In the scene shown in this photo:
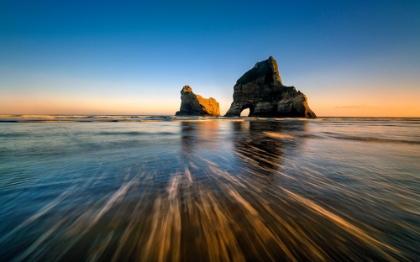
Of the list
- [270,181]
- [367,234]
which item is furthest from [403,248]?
[270,181]

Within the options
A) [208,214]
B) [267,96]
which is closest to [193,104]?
[267,96]

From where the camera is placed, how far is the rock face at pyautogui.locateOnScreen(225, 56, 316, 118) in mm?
75613

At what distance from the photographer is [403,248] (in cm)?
202

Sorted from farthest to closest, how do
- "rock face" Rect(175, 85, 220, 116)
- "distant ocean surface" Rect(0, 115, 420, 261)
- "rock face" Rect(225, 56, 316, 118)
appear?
1. "rock face" Rect(175, 85, 220, 116)
2. "rock face" Rect(225, 56, 316, 118)
3. "distant ocean surface" Rect(0, 115, 420, 261)

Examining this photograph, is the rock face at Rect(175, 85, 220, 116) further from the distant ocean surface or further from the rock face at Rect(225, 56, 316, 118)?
the distant ocean surface

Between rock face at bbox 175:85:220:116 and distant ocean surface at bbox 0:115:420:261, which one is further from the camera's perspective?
rock face at bbox 175:85:220:116

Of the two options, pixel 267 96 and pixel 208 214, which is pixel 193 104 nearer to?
pixel 267 96

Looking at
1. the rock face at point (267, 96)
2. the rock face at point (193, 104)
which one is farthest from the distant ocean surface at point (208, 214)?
the rock face at point (193, 104)

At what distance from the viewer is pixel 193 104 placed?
116 m

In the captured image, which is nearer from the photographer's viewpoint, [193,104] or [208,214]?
[208,214]

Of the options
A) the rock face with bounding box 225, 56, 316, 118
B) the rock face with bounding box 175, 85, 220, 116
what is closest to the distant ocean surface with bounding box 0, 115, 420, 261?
the rock face with bounding box 225, 56, 316, 118

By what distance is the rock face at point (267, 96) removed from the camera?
7561 cm

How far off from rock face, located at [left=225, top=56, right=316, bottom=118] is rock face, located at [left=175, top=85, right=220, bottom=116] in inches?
829

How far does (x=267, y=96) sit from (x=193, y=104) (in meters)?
51.0
